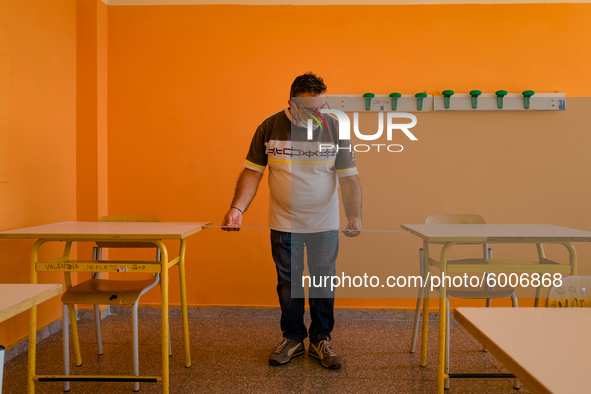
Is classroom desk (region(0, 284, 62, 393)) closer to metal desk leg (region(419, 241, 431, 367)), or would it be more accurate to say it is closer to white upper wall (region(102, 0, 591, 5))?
metal desk leg (region(419, 241, 431, 367))

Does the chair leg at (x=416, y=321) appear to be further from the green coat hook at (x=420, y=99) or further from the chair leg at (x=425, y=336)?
the green coat hook at (x=420, y=99)

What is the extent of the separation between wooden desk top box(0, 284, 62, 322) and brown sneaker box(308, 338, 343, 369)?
1371mm

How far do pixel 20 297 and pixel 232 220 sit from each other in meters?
1.19

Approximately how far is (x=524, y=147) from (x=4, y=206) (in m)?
3.08

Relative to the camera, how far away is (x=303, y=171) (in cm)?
205

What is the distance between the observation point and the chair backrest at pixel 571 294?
0.94m

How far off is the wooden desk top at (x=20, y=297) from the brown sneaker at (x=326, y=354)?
1371 mm

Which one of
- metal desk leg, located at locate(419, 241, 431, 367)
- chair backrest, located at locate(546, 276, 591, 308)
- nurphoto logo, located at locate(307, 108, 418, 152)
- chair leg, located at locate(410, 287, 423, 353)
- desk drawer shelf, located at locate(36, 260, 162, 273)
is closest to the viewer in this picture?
chair backrest, located at locate(546, 276, 591, 308)

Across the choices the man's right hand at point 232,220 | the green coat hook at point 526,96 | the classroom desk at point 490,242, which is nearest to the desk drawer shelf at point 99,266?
the man's right hand at point 232,220

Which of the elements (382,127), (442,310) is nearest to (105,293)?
(442,310)

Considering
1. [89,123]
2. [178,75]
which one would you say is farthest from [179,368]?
[178,75]

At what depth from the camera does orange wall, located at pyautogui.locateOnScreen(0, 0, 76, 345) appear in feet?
6.82

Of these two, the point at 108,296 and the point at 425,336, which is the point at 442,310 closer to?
the point at 425,336

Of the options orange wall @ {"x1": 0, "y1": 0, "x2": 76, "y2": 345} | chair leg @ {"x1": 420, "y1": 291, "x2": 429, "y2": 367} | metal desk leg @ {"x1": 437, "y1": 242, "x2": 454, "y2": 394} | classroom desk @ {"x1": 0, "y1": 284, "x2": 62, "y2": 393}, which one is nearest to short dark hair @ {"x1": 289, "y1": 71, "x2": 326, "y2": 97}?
metal desk leg @ {"x1": 437, "y1": 242, "x2": 454, "y2": 394}
